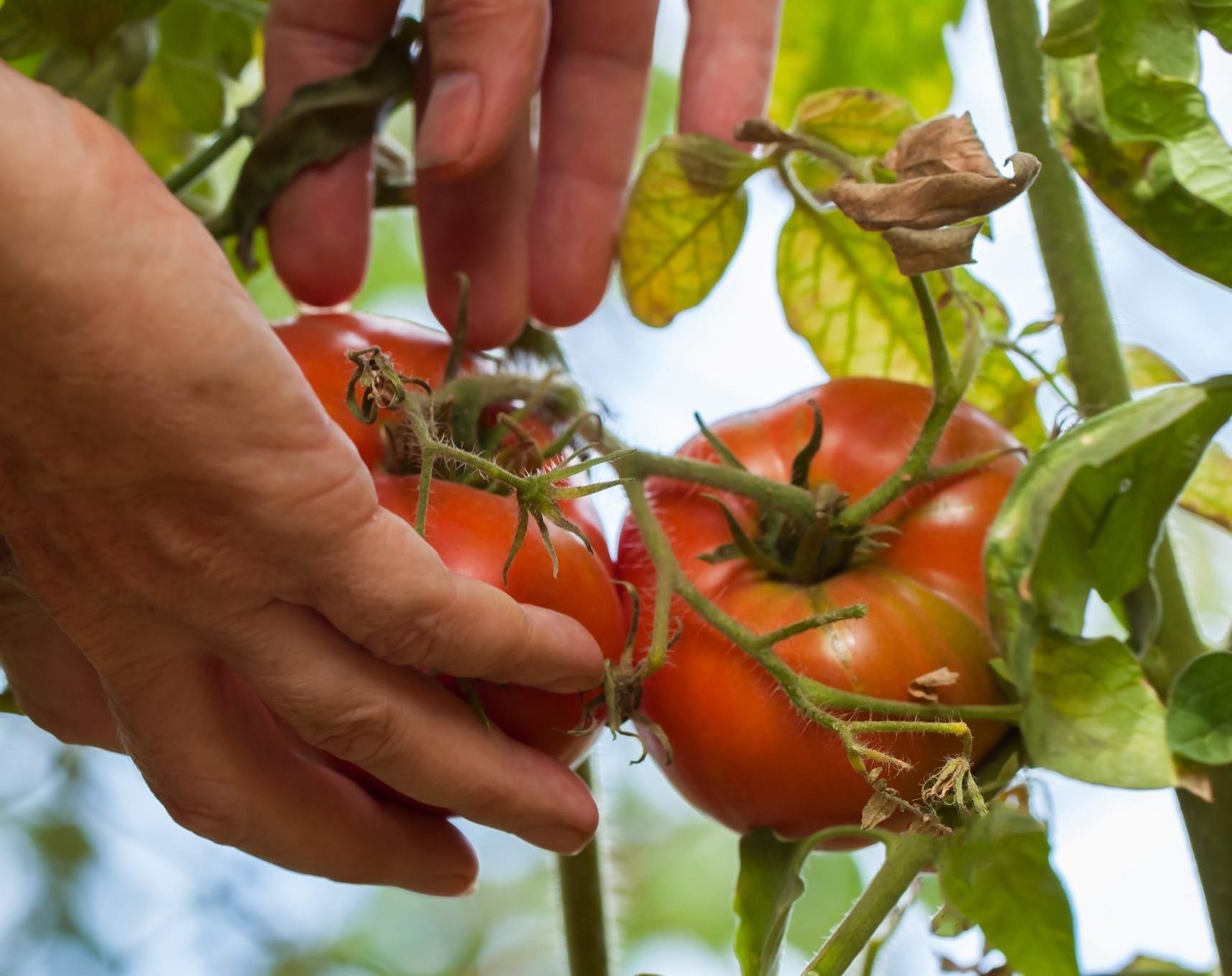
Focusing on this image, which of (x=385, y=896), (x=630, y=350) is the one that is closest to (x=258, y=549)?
(x=630, y=350)

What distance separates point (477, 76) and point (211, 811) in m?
A: 0.33

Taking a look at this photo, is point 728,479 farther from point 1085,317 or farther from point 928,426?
point 1085,317

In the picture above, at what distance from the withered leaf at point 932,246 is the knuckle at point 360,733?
0.23 meters

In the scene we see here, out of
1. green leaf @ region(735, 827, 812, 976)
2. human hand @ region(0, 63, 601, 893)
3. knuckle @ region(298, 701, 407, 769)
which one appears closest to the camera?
human hand @ region(0, 63, 601, 893)

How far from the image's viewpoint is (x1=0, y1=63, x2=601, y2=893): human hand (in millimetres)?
288

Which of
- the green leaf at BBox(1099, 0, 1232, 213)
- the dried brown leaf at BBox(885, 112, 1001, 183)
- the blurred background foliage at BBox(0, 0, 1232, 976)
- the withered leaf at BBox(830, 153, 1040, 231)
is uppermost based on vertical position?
the green leaf at BBox(1099, 0, 1232, 213)

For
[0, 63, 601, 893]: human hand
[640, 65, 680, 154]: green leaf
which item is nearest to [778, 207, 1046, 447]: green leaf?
[0, 63, 601, 893]: human hand

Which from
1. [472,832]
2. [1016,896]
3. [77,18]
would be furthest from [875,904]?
[472,832]

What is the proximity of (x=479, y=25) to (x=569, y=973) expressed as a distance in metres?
0.46

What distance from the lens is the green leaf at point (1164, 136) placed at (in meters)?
0.47

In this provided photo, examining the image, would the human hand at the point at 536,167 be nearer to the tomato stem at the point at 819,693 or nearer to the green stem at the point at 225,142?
the green stem at the point at 225,142

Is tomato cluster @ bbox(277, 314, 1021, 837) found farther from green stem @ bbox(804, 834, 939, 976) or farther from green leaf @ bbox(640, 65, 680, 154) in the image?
green leaf @ bbox(640, 65, 680, 154)

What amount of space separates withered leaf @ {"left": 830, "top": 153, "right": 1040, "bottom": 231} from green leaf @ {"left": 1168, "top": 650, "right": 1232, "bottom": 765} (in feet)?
0.57

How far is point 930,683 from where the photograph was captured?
46cm
